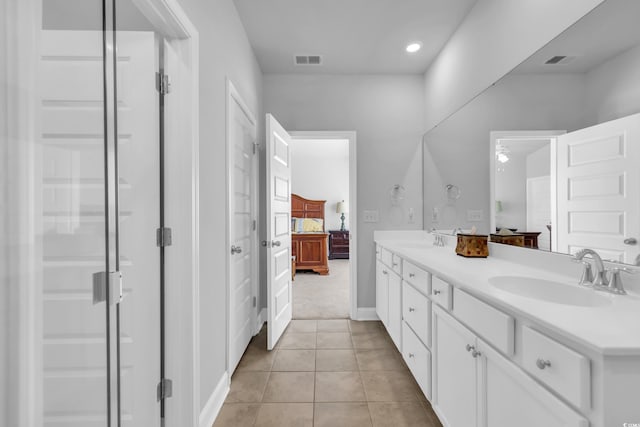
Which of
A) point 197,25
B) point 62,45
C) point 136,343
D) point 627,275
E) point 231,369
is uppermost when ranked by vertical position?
point 197,25

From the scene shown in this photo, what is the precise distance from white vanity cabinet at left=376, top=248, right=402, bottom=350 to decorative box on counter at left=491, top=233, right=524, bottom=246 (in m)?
0.67

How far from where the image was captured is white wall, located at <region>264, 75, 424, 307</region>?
3.25 m

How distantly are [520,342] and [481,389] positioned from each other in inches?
13.4

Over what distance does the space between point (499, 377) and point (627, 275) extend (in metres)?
0.63

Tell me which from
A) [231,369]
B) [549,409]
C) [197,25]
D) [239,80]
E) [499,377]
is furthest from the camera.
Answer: [239,80]

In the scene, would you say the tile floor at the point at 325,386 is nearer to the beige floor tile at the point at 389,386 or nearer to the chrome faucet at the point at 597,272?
the beige floor tile at the point at 389,386

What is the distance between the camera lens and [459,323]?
4.44 ft

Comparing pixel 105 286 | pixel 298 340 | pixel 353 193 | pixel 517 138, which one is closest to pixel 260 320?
pixel 298 340

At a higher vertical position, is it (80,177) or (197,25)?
(197,25)

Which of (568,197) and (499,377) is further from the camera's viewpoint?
(568,197)

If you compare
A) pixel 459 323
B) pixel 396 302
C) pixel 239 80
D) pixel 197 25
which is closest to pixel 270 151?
pixel 239 80

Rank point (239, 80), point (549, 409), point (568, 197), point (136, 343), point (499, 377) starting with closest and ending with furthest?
point (549, 409)
point (499, 377)
point (136, 343)
point (568, 197)
point (239, 80)

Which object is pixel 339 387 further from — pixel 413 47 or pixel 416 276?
pixel 413 47

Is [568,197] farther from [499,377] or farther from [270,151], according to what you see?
[270,151]
